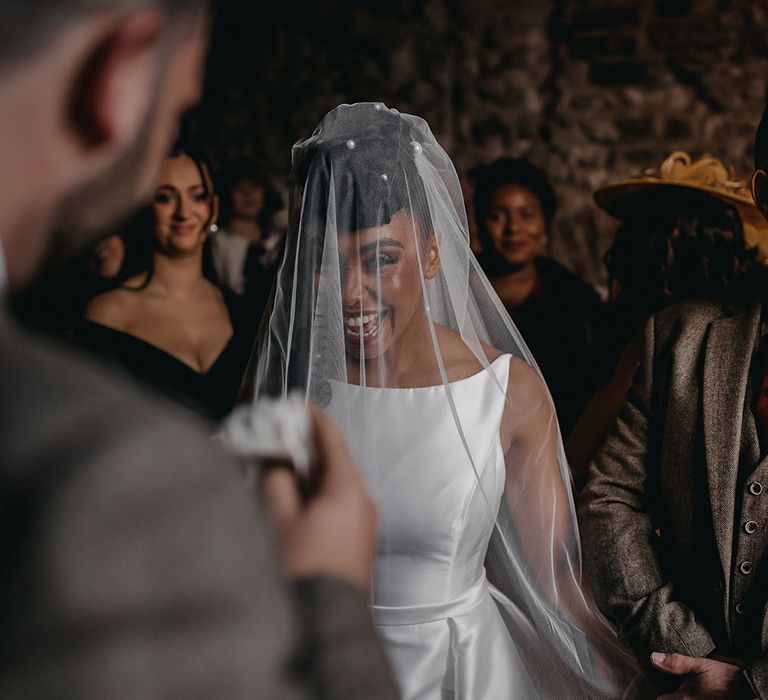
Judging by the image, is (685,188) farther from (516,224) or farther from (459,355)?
(459,355)

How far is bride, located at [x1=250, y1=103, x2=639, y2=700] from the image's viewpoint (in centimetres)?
164

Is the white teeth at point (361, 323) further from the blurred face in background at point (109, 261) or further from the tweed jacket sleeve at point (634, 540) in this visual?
the blurred face in background at point (109, 261)

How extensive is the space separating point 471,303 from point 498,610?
0.58 m

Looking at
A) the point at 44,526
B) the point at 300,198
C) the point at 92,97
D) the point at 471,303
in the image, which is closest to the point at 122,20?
the point at 92,97

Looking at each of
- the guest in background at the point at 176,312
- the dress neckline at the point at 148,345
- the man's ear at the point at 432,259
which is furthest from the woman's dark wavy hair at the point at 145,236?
the man's ear at the point at 432,259

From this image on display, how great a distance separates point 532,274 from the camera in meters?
3.33

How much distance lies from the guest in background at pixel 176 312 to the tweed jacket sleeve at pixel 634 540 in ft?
4.15

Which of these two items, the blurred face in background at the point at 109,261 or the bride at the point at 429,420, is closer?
the bride at the point at 429,420

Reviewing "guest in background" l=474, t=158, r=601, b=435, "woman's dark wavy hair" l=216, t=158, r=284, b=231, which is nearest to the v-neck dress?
"guest in background" l=474, t=158, r=601, b=435

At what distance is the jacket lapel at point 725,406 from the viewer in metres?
1.54

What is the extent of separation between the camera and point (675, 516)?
1640 mm

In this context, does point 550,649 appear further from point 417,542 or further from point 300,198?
point 300,198

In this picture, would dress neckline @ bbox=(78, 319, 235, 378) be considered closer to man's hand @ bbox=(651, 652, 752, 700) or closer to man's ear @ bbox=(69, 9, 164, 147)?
man's hand @ bbox=(651, 652, 752, 700)

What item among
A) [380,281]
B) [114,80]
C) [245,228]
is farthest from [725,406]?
[245,228]
